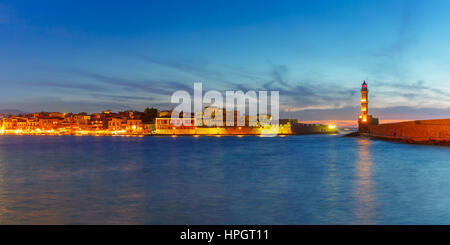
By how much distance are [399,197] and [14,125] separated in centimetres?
12124

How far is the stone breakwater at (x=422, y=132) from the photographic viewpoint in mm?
33281

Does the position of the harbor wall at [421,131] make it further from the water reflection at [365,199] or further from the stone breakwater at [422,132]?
the water reflection at [365,199]

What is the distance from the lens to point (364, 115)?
196 ft

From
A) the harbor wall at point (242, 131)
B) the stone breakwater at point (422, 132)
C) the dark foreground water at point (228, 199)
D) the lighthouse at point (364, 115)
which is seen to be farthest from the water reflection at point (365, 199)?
the harbor wall at point (242, 131)

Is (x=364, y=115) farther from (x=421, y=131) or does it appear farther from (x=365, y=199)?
(x=365, y=199)

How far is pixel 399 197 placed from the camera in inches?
390

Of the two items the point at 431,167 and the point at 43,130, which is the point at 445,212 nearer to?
the point at 431,167

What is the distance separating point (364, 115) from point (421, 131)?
913 inches

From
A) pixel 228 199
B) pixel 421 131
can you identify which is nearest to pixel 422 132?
pixel 421 131

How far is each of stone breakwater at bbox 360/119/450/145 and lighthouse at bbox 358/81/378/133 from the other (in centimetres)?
1144

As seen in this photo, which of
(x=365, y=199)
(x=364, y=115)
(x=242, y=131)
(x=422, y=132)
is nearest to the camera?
(x=365, y=199)

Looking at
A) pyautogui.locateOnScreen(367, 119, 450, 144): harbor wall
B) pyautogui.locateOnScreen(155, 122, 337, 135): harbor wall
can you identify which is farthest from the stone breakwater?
pyautogui.locateOnScreen(155, 122, 337, 135): harbor wall

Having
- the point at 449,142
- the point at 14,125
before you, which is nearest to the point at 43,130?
the point at 14,125

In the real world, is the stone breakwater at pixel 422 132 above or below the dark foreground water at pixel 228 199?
above
